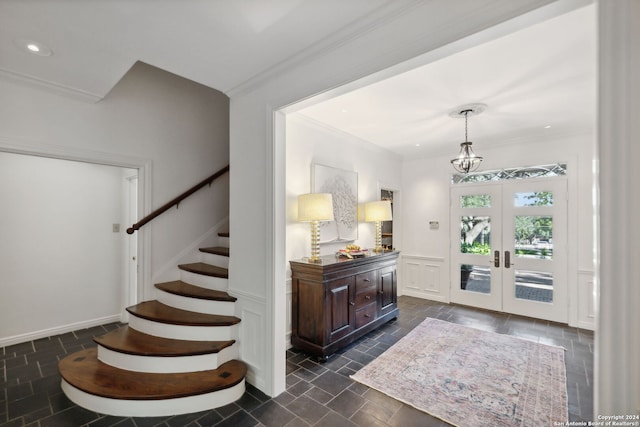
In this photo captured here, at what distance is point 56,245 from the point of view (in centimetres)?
365

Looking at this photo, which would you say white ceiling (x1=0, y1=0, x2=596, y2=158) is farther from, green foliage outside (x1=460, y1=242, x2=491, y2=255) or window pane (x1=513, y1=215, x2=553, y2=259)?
green foliage outside (x1=460, y1=242, x2=491, y2=255)

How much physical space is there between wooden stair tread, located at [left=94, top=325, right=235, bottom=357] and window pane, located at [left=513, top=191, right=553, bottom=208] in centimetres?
489

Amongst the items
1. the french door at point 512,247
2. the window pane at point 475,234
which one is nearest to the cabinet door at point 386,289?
the french door at point 512,247

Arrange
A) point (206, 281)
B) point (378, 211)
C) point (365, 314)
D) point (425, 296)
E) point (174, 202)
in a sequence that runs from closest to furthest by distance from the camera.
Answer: point (206, 281)
point (174, 202)
point (365, 314)
point (378, 211)
point (425, 296)

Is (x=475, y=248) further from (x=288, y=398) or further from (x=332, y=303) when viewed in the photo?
(x=288, y=398)

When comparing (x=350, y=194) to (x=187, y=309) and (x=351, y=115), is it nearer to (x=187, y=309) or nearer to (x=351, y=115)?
(x=351, y=115)

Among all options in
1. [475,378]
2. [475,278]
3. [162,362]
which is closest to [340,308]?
[475,378]

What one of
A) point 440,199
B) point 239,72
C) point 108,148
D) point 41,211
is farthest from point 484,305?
point 41,211

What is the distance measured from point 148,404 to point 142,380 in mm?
240

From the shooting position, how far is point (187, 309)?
292cm

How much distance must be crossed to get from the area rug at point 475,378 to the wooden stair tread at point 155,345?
56.3 inches

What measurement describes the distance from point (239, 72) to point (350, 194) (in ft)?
8.13

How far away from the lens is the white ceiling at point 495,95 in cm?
213

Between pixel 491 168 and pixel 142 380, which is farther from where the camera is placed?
pixel 491 168
